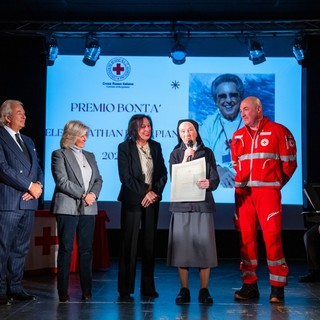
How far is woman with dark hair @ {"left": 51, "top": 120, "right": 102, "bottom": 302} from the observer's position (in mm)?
4832

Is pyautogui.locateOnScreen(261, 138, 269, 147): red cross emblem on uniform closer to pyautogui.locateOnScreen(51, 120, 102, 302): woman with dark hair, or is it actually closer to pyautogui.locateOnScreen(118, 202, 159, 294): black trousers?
pyautogui.locateOnScreen(118, 202, 159, 294): black trousers

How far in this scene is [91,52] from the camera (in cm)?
847

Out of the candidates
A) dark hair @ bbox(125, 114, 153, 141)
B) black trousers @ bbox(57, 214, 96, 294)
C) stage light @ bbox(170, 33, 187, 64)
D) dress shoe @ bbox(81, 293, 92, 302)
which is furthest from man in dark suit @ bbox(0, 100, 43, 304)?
stage light @ bbox(170, 33, 187, 64)

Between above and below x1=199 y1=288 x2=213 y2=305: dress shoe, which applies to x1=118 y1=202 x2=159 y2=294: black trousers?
above

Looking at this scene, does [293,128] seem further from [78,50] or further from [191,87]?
[78,50]

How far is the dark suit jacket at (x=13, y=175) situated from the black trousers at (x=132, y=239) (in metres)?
0.77

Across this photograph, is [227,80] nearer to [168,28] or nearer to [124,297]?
[168,28]

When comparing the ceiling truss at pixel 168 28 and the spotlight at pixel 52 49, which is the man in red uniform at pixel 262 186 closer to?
the ceiling truss at pixel 168 28

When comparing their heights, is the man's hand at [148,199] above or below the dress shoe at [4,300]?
above

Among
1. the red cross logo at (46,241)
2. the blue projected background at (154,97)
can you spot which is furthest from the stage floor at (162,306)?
the blue projected background at (154,97)

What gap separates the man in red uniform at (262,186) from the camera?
493 centimetres

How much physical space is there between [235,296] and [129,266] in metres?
0.89

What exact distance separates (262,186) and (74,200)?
145 cm

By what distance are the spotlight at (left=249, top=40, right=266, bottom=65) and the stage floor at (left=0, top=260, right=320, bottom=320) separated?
10.4 ft
